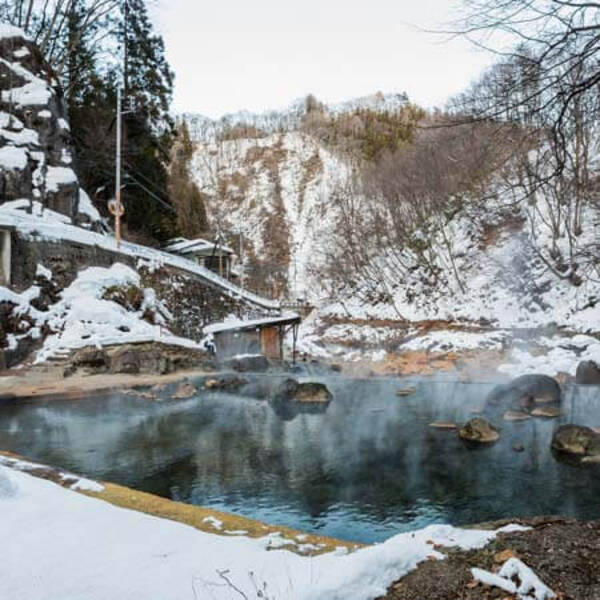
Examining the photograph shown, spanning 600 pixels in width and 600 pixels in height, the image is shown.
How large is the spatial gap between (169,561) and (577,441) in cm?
785

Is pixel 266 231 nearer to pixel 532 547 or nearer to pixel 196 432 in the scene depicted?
pixel 196 432

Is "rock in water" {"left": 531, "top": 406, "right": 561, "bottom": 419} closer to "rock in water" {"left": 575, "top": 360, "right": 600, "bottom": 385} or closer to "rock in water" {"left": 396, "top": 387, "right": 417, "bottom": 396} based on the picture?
"rock in water" {"left": 396, "top": 387, "right": 417, "bottom": 396}

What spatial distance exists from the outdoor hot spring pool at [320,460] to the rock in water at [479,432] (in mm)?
247

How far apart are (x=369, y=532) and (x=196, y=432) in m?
5.34

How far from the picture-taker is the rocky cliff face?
21.1 m

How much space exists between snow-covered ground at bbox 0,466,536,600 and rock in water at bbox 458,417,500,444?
21.8 feet

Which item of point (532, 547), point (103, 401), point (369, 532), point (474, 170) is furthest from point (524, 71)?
point (103, 401)

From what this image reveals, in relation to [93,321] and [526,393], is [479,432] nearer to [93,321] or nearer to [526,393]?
[526,393]

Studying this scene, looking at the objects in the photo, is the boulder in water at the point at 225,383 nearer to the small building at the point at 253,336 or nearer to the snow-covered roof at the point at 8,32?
the small building at the point at 253,336

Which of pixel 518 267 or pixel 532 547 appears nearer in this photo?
pixel 532 547

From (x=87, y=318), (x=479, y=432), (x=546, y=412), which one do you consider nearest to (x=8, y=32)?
(x=87, y=318)

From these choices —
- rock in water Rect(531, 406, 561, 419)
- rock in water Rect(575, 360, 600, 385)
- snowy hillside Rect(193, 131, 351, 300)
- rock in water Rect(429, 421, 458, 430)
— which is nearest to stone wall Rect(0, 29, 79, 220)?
rock in water Rect(429, 421, 458, 430)

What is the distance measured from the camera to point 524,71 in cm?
282

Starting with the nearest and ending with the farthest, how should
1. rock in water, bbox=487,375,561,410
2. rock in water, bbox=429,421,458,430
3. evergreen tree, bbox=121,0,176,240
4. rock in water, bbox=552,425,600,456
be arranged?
rock in water, bbox=552,425,600,456
rock in water, bbox=429,421,458,430
rock in water, bbox=487,375,561,410
evergreen tree, bbox=121,0,176,240
